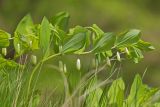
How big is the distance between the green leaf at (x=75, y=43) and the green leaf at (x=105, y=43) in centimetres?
4

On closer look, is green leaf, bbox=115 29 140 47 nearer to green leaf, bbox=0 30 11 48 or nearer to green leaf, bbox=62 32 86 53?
green leaf, bbox=62 32 86 53

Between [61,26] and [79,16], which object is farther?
[79,16]

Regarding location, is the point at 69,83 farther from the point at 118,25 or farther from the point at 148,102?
the point at 118,25

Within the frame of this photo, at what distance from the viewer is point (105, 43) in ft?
4.58

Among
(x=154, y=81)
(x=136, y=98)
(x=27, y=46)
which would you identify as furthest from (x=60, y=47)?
(x=154, y=81)

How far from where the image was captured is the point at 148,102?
1.42m

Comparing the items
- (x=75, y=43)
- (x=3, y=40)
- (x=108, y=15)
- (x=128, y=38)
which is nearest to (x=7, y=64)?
(x=3, y=40)

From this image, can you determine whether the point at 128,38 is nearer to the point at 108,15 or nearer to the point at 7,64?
the point at 7,64

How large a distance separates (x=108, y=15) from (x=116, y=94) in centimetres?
707

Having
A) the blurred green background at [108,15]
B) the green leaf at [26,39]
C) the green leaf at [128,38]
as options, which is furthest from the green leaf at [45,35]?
the blurred green background at [108,15]

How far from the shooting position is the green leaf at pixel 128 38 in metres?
1.43

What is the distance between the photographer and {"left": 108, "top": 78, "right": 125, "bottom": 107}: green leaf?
135 centimetres

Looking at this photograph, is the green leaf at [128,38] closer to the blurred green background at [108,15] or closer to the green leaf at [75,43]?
the green leaf at [75,43]

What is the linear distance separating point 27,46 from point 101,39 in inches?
6.3
